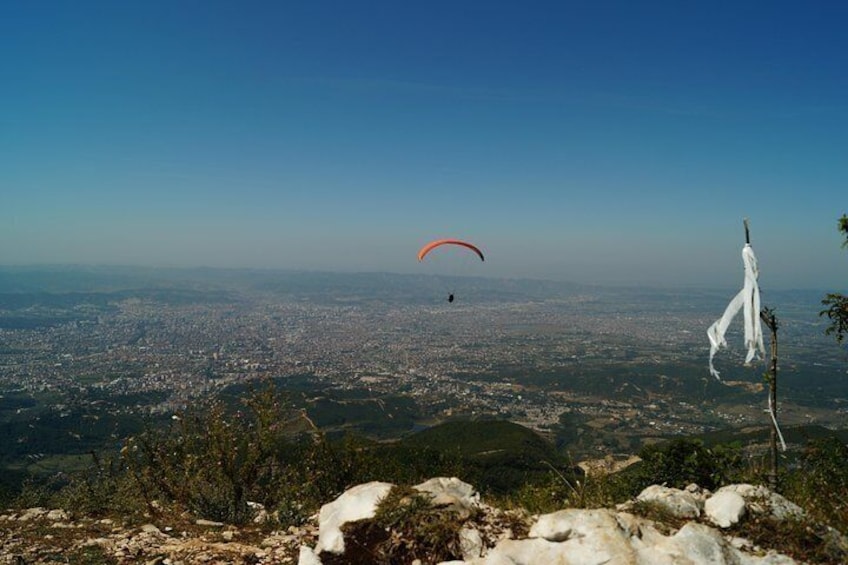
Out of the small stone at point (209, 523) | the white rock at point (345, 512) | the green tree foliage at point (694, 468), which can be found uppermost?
the white rock at point (345, 512)

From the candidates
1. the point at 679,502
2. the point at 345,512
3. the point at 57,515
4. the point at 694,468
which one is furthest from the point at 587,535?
the point at 57,515

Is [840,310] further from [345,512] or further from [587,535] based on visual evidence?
[345,512]

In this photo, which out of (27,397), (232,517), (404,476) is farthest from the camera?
(27,397)

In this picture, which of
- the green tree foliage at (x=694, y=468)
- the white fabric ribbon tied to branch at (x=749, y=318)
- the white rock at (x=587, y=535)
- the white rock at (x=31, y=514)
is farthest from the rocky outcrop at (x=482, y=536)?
the green tree foliage at (x=694, y=468)

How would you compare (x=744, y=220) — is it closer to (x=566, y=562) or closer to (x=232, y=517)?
(x=566, y=562)

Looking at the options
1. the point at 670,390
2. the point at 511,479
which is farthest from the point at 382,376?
the point at 511,479

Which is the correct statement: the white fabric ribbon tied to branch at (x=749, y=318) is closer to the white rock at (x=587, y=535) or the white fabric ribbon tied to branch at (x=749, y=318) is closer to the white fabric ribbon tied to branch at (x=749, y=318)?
the white fabric ribbon tied to branch at (x=749, y=318)

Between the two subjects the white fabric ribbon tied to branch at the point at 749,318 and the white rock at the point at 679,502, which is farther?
the white rock at the point at 679,502
